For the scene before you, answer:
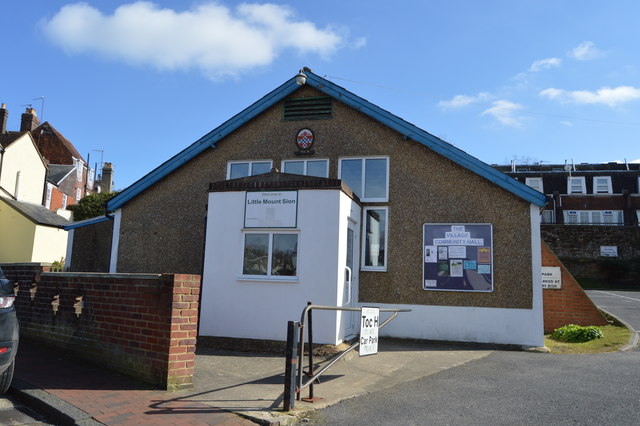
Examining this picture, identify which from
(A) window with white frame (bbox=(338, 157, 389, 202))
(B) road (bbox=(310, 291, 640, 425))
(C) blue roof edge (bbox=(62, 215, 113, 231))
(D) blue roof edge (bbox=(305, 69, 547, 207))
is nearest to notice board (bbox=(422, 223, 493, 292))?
(D) blue roof edge (bbox=(305, 69, 547, 207))

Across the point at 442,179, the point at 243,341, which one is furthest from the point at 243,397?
the point at 442,179

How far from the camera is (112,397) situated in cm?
513

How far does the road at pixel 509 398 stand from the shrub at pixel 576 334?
263cm

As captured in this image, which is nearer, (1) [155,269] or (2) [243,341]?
(2) [243,341]

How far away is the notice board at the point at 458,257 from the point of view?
9922mm

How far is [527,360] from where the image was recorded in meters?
8.18

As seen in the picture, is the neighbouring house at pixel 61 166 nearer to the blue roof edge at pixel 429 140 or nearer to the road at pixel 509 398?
the blue roof edge at pixel 429 140

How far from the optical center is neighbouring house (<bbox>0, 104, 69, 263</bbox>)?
26047 mm

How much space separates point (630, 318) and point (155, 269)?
1339 cm

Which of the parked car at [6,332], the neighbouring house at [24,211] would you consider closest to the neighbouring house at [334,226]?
the parked car at [6,332]

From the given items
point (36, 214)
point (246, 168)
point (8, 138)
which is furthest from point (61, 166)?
point (246, 168)

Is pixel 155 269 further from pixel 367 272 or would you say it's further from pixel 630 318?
pixel 630 318

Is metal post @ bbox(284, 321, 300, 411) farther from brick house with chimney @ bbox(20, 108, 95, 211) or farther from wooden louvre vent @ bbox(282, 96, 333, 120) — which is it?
brick house with chimney @ bbox(20, 108, 95, 211)

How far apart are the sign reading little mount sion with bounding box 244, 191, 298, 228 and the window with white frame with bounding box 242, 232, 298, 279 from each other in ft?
0.65
